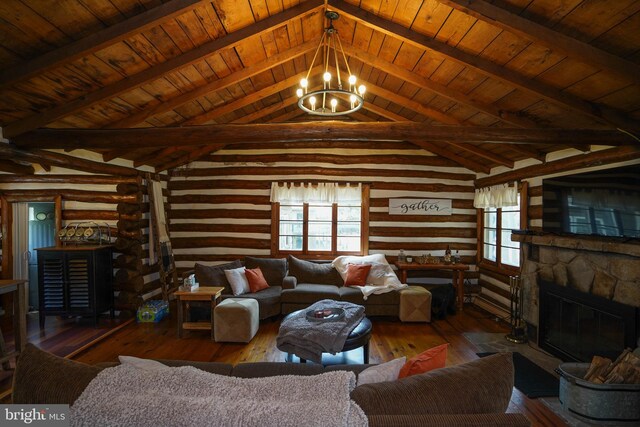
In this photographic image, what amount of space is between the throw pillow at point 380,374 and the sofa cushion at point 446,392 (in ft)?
0.47

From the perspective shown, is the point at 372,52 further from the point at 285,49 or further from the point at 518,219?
the point at 518,219

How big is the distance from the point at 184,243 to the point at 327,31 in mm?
5084

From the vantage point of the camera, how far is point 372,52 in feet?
14.4

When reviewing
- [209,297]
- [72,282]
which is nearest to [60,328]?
[72,282]

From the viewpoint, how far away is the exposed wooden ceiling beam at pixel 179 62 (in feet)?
12.0

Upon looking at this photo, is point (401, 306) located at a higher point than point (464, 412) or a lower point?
lower

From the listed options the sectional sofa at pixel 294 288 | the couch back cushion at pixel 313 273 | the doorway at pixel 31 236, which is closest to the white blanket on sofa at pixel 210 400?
the sectional sofa at pixel 294 288

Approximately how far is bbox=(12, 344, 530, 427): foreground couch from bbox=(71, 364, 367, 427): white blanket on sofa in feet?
0.36

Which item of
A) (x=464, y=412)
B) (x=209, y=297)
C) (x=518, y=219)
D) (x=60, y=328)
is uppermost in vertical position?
(x=518, y=219)

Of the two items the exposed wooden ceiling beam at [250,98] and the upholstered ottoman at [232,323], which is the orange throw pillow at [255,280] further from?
the exposed wooden ceiling beam at [250,98]

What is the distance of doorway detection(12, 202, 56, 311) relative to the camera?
613 cm

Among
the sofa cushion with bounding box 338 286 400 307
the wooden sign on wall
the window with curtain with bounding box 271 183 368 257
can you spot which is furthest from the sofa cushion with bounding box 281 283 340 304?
the wooden sign on wall

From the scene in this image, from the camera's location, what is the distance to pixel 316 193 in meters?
7.00

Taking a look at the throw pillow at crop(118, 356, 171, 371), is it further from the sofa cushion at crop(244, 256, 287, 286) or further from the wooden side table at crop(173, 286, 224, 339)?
the sofa cushion at crop(244, 256, 287, 286)
